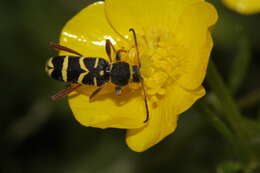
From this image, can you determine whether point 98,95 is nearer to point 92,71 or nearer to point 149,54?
point 92,71

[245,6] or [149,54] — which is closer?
[245,6]

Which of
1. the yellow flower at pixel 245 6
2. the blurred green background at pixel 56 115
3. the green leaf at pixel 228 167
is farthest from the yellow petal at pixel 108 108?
→ the blurred green background at pixel 56 115

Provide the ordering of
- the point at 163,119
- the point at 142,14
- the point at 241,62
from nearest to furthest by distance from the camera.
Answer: the point at 163,119, the point at 142,14, the point at 241,62

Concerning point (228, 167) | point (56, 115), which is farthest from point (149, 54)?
point (56, 115)

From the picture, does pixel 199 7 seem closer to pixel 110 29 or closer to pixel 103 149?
pixel 110 29

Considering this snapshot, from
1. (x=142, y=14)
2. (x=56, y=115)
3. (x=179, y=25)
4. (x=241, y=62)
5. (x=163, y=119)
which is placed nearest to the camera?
(x=163, y=119)

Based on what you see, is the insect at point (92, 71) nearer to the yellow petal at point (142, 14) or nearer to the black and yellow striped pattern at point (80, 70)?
the black and yellow striped pattern at point (80, 70)

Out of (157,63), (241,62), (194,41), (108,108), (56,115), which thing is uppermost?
(194,41)

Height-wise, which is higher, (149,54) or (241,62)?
(149,54)

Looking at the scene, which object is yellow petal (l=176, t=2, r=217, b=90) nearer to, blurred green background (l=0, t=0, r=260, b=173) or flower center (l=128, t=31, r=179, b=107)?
flower center (l=128, t=31, r=179, b=107)
